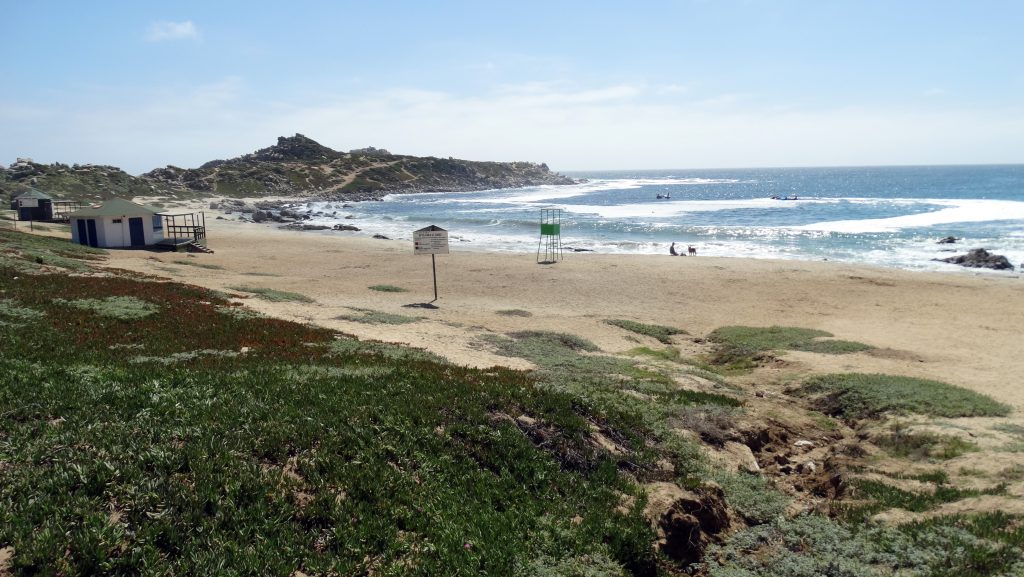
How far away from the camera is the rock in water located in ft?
117

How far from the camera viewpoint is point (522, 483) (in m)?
7.33

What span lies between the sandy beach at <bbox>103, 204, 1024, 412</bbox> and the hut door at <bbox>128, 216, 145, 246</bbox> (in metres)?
2.91

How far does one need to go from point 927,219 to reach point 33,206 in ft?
276

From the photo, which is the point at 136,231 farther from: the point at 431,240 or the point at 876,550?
the point at 876,550

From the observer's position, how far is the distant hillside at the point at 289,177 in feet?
301

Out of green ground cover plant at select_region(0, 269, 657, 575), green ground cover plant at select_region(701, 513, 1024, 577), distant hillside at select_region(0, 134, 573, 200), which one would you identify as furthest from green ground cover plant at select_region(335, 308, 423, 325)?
distant hillside at select_region(0, 134, 573, 200)

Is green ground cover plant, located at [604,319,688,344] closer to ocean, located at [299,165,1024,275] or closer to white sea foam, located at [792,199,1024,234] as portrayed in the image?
ocean, located at [299,165,1024,275]

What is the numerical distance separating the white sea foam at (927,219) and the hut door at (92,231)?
5692 cm

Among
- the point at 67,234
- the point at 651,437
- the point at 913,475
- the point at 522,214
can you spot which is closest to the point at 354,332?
the point at 651,437

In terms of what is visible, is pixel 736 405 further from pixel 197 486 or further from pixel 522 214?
pixel 522 214

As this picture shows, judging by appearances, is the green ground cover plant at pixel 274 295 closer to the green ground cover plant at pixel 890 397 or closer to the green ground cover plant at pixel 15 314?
the green ground cover plant at pixel 15 314

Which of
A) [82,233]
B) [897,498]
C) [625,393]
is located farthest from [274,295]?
[82,233]

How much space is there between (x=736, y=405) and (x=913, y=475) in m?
A: 3.33

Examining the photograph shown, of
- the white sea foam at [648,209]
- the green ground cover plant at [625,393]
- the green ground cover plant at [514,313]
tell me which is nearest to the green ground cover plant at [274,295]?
the green ground cover plant at [514,313]
